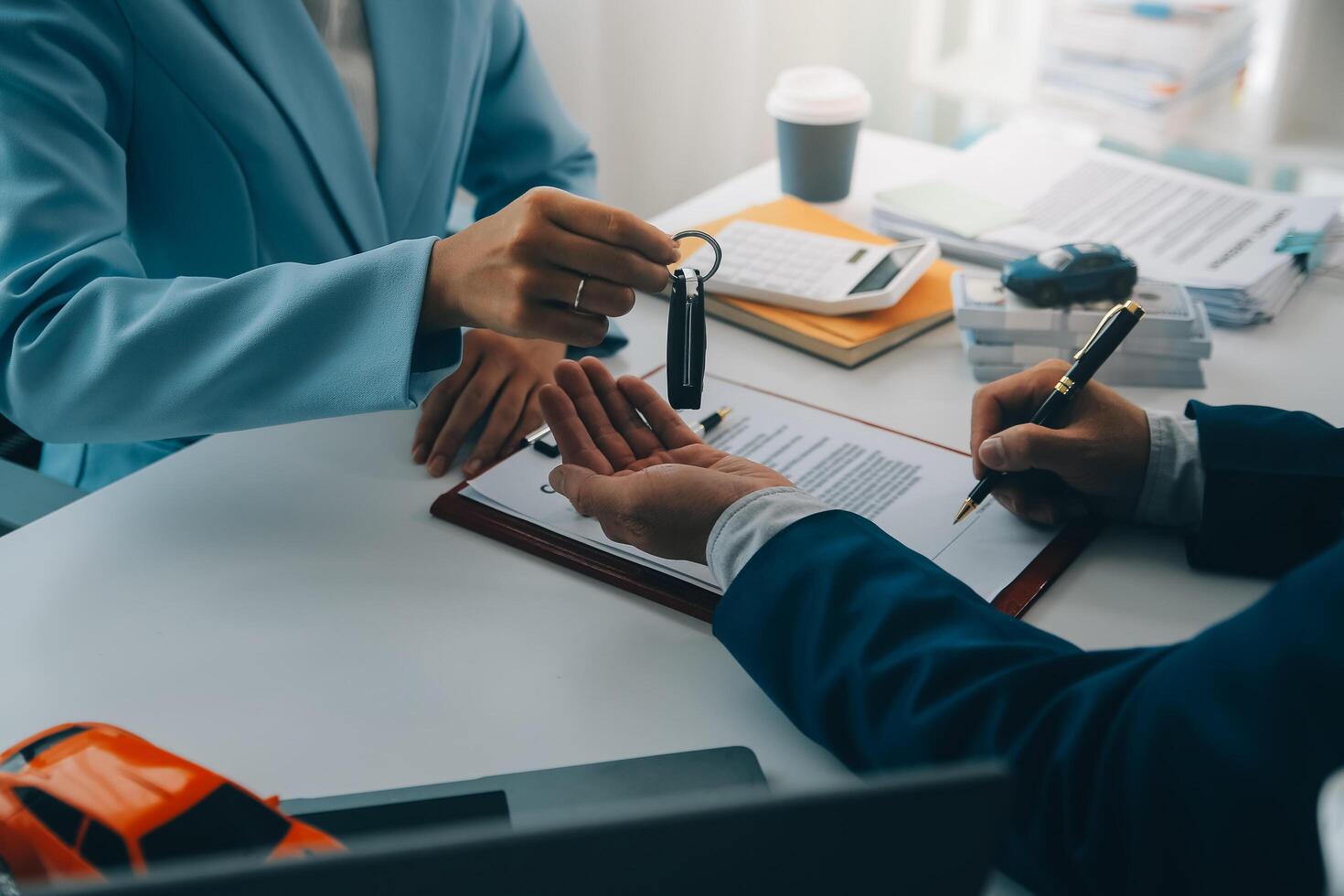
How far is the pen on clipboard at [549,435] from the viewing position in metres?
0.95

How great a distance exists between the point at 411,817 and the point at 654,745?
0.14 meters

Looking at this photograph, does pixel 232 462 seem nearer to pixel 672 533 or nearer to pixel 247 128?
pixel 247 128

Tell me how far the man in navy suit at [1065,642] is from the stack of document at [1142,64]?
1186 millimetres

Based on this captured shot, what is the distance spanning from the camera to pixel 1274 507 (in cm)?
80

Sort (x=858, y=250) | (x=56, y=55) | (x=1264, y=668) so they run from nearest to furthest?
(x=1264, y=668)
(x=56, y=55)
(x=858, y=250)

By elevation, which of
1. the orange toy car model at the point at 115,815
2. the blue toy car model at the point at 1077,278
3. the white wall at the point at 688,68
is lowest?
the white wall at the point at 688,68

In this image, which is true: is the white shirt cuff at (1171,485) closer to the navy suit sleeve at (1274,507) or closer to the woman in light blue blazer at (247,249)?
the navy suit sleeve at (1274,507)

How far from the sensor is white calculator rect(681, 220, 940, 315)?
3.76 feet

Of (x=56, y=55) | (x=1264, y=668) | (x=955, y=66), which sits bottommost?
(x=955, y=66)

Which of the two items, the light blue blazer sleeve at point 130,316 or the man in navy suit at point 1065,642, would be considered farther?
the light blue blazer sleeve at point 130,316

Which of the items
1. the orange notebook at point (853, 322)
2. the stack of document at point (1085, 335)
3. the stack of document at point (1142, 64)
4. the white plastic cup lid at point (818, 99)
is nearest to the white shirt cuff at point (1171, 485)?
the stack of document at point (1085, 335)

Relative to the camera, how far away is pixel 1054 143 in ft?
5.06

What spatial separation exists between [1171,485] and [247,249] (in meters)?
0.84

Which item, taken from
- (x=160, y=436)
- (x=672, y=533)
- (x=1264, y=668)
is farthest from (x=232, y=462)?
(x=1264, y=668)
